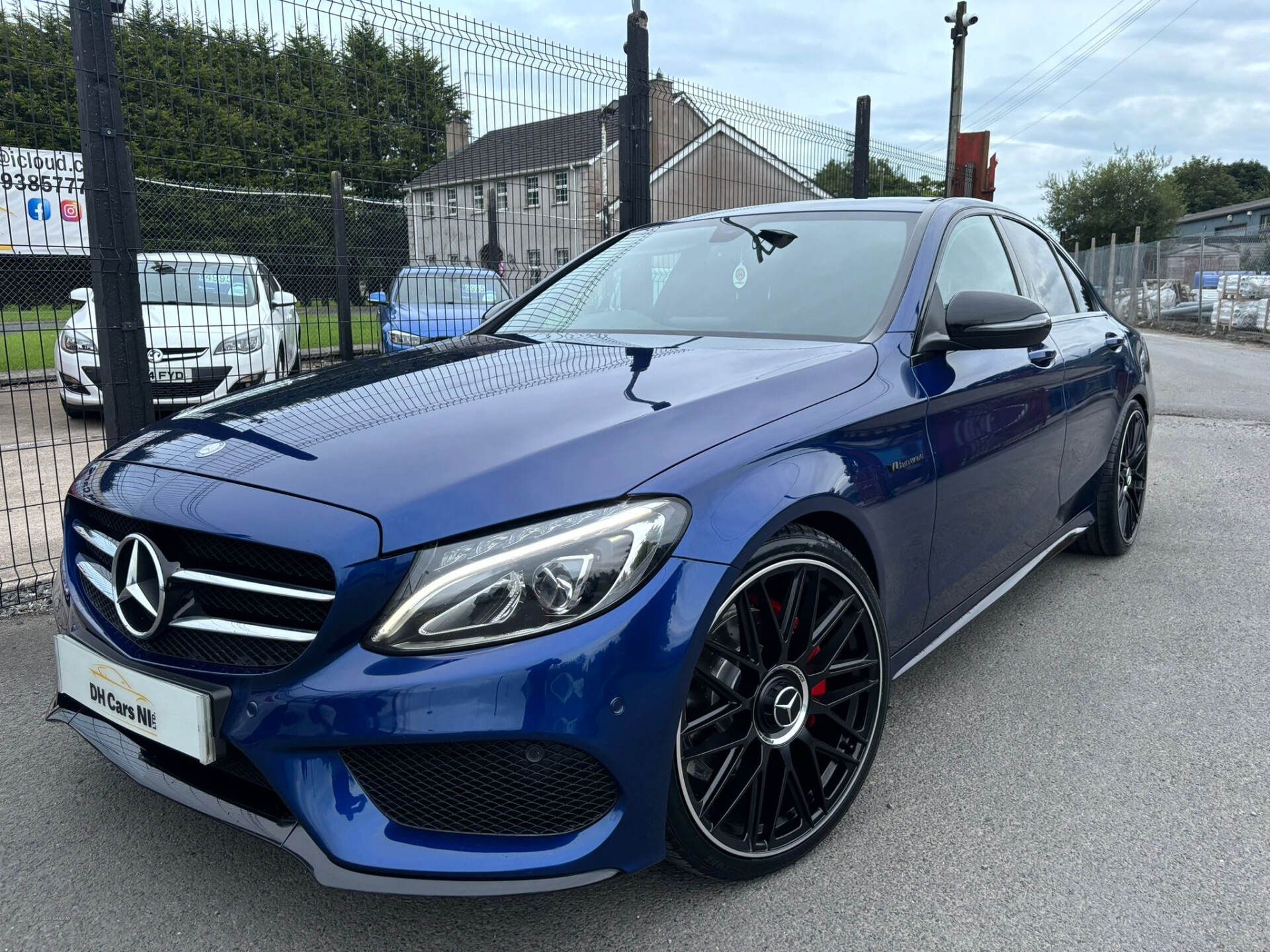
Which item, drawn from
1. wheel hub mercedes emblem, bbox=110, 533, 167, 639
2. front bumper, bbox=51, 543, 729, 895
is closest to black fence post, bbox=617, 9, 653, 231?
wheel hub mercedes emblem, bbox=110, 533, 167, 639

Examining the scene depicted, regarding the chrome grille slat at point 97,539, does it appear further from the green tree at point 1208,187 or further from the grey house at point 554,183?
the green tree at point 1208,187

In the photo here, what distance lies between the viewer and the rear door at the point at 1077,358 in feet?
11.5

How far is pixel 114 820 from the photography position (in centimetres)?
225

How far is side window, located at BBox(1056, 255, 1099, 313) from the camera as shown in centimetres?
408

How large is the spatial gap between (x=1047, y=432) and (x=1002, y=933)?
1860 mm

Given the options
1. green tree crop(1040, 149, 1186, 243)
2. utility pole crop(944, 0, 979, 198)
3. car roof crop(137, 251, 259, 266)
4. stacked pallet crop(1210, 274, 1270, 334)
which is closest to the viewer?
car roof crop(137, 251, 259, 266)

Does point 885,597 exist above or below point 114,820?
above

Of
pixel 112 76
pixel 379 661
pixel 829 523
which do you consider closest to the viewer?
pixel 379 661

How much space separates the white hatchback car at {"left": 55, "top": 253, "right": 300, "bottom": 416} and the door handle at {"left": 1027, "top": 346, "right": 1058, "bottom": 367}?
3020 mm

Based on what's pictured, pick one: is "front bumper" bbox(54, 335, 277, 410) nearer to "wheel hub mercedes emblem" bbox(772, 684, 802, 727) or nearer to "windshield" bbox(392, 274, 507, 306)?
"windshield" bbox(392, 274, 507, 306)

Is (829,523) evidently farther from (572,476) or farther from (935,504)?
(572,476)

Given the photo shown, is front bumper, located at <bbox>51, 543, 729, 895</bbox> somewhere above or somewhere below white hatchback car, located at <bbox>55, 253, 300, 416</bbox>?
below

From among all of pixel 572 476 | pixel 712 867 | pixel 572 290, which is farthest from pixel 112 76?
pixel 712 867

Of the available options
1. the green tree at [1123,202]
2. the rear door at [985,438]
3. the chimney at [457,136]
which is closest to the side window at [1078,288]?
the rear door at [985,438]
